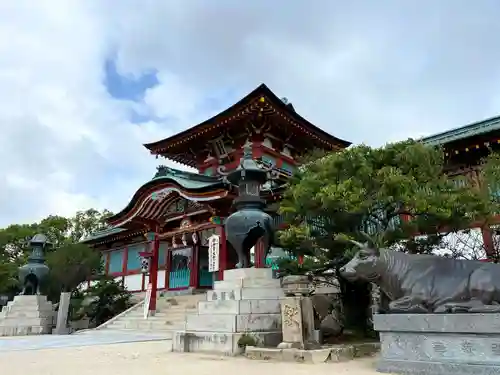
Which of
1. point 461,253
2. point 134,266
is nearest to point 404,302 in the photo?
point 461,253

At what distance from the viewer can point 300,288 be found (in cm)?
746

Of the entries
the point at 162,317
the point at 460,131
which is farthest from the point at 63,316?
the point at 460,131

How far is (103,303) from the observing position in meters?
17.8

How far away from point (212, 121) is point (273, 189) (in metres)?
4.97

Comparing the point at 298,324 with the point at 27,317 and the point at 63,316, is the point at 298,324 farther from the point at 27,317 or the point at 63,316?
the point at 27,317

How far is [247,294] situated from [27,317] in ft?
41.7

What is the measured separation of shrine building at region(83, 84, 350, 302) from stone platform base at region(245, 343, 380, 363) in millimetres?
7396

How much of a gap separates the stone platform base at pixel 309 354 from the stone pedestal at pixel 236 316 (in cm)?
54

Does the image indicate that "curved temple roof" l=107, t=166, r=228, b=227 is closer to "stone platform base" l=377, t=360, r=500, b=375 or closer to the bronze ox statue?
the bronze ox statue

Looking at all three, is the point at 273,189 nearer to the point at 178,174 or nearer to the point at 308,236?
the point at 178,174

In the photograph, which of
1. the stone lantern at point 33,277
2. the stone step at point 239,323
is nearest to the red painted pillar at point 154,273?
the stone lantern at point 33,277

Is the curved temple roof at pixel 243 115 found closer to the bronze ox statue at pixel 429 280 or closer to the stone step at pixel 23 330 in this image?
the stone step at pixel 23 330

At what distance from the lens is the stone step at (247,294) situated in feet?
26.7

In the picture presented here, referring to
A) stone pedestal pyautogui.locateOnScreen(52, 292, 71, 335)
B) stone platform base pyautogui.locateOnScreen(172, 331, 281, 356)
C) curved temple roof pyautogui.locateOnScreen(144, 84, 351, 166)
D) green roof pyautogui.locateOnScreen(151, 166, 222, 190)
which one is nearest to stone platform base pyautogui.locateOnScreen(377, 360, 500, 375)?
stone platform base pyautogui.locateOnScreen(172, 331, 281, 356)
